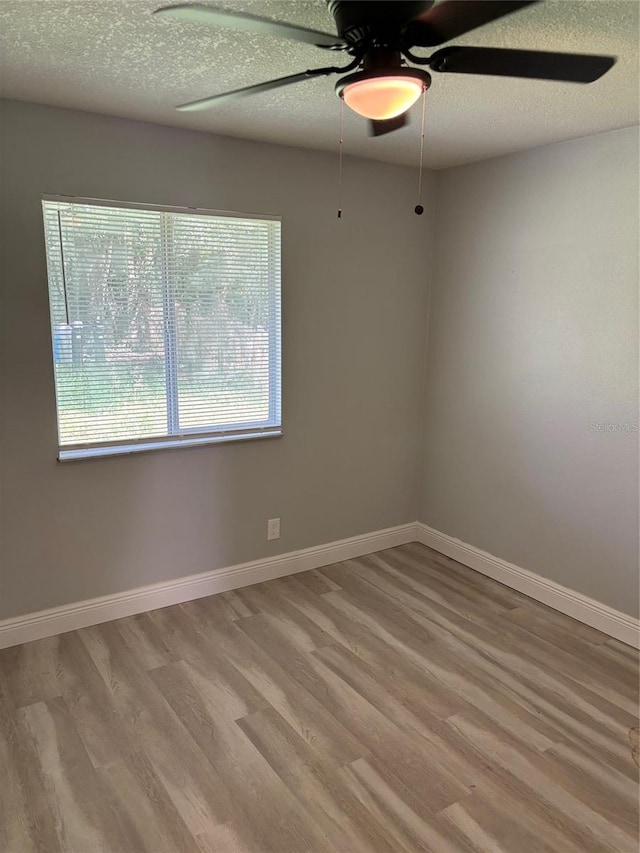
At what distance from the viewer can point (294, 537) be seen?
11.4 feet

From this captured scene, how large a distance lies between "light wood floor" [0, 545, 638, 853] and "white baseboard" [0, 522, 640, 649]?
73 millimetres

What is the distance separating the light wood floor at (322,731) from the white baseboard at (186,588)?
0.07 metres

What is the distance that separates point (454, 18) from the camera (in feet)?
4.06

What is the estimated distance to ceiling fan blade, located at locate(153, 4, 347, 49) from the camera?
1.18 m

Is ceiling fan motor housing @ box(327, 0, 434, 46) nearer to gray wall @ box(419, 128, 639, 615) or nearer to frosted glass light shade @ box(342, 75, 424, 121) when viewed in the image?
frosted glass light shade @ box(342, 75, 424, 121)

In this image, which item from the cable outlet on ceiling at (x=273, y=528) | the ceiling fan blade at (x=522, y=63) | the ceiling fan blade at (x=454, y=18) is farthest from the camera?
the cable outlet on ceiling at (x=273, y=528)

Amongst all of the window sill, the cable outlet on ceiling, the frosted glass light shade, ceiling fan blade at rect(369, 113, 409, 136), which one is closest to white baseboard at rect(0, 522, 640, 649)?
the cable outlet on ceiling

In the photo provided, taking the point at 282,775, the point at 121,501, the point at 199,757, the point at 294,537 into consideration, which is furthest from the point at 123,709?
the point at 294,537

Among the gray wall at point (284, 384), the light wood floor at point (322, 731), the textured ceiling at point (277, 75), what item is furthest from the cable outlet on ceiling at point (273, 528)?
the textured ceiling at point (277, 75)

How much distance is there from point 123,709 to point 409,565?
188 centimetres

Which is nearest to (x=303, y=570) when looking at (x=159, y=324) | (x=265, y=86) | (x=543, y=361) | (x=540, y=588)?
(x=540, y=588)

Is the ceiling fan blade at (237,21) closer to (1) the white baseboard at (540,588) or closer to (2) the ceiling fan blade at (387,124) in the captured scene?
(2) the ceiling fan blade at (387,124)

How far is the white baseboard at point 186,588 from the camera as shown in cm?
275

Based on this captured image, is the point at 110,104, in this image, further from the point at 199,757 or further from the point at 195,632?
the point at 199,757
